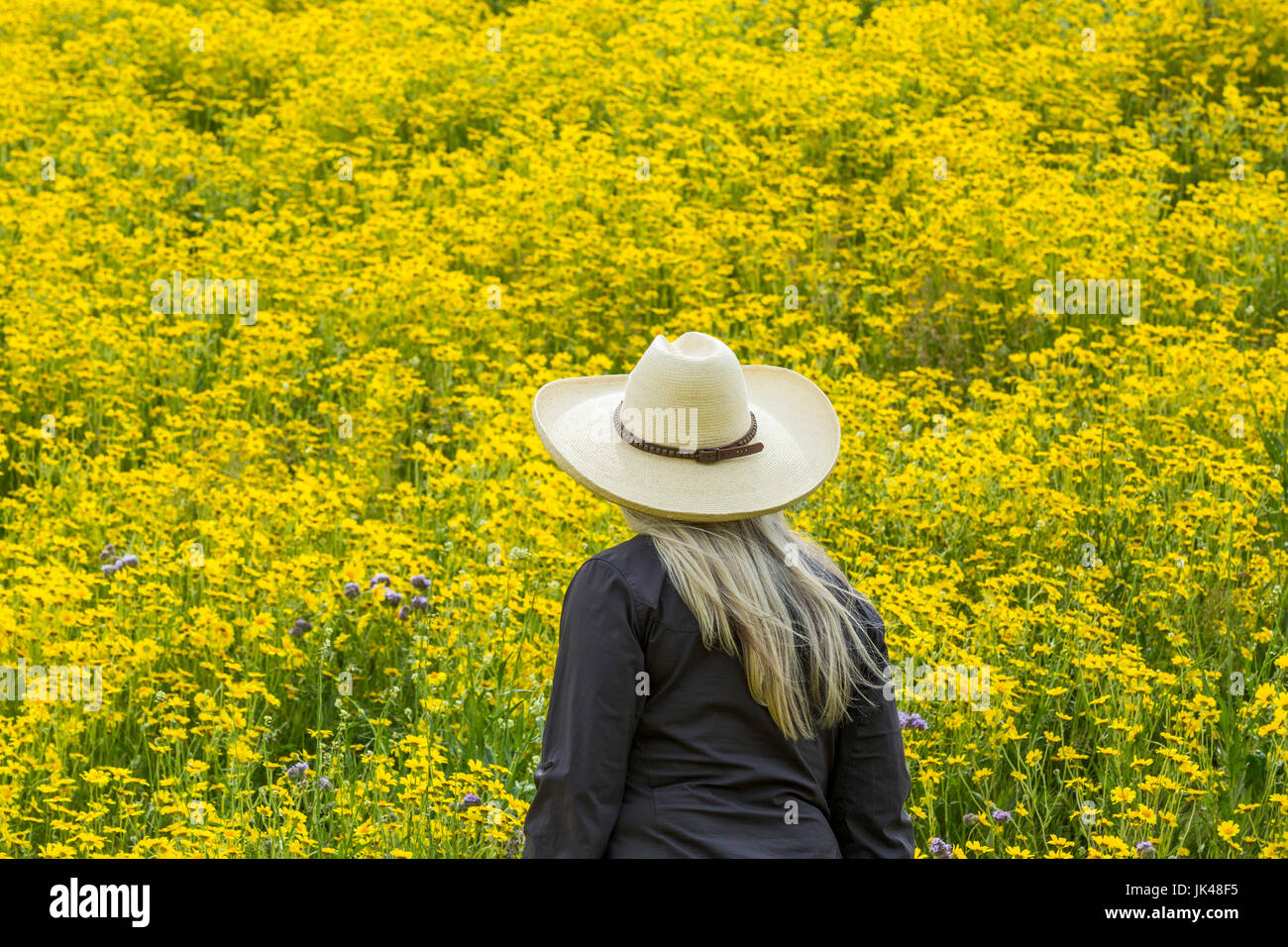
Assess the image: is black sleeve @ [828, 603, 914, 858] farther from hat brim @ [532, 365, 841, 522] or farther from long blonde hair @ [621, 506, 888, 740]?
hat brim @ [532, 365, 841, 522]

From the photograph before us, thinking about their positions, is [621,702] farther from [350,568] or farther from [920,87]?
[920,87]

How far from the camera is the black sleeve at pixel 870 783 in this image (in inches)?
94.1

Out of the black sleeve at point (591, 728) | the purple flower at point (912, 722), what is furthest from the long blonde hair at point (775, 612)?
the purple flower at point (912, 722)

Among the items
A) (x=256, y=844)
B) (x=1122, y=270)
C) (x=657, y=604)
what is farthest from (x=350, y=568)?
(x=1122, y=270)

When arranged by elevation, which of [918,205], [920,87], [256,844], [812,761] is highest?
[920,87]

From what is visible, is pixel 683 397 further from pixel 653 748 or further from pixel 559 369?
A: pixel 559 369

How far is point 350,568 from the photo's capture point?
440 cm

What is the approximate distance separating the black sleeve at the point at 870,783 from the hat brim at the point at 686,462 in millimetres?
319

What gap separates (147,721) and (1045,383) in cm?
→ 408

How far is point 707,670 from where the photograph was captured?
2.26 meters

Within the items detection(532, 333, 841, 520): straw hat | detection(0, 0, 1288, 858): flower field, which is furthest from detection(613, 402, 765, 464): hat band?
detection(0, 0, 1288, 858): flower field

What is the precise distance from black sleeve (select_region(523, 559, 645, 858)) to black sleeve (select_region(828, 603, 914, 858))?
1.38ft

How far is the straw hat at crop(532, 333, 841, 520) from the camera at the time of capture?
238cm

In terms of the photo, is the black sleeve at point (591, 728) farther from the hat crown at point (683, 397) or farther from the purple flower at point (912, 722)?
the purple flower at point (912, 722)
